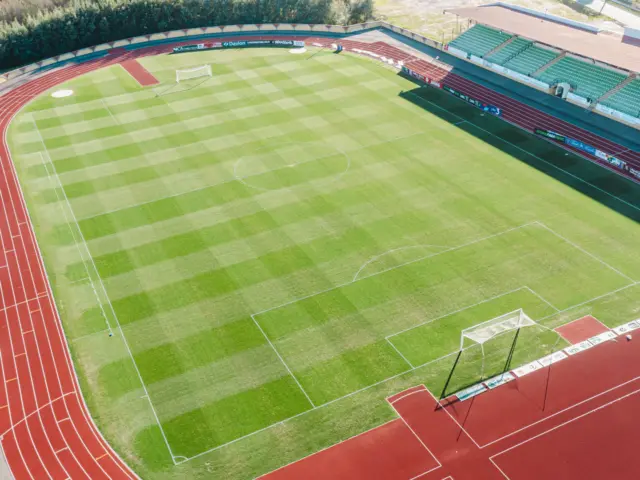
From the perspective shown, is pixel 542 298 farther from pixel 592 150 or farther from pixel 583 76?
pixel 583 76

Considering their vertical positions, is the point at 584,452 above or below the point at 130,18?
below

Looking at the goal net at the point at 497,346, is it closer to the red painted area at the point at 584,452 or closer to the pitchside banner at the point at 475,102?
the red painted area at the point at 584,452

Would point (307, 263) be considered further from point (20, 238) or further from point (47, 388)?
point (20, 238)

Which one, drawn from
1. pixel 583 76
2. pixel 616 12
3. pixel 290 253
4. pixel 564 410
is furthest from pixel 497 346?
pixel 616 12

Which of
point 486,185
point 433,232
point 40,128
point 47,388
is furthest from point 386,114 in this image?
point 47,388

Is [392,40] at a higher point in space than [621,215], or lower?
higher

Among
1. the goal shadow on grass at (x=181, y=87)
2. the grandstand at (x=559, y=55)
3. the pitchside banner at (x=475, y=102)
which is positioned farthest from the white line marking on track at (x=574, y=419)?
the goal shadow on grass at (x=181, y=87)
